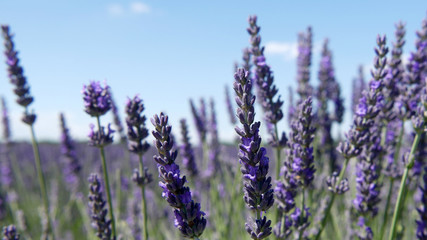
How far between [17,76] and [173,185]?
232 centimetres

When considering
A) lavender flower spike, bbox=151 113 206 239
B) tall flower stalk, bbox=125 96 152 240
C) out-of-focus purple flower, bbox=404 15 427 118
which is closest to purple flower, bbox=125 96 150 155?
tall flower stalk, bbox=125 96 152 240

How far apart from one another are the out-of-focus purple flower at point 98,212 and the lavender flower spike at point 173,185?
0.83 metres

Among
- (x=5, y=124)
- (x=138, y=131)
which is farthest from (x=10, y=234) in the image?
(x=5, y=124)

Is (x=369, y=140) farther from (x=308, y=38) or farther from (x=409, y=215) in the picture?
(x=409, y=215)

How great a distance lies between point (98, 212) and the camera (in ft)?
6.76

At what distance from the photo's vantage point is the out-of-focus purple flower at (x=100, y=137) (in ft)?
7.38

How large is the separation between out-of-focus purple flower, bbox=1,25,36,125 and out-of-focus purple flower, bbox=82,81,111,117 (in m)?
0.96

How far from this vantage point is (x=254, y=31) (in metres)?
2.46

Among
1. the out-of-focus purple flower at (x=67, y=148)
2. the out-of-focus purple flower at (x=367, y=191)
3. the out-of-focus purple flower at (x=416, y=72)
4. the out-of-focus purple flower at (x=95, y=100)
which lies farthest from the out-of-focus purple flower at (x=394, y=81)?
the out-of-focus purple flower at (x=67, y=148)

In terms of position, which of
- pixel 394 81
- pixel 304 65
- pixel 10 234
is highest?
pixel 304 65

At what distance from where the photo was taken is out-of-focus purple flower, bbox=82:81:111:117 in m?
2.25

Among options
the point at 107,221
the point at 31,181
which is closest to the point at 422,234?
the point at 107,221

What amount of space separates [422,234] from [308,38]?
283 centimetres

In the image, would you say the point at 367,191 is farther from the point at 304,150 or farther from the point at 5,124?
the point at 5,124
